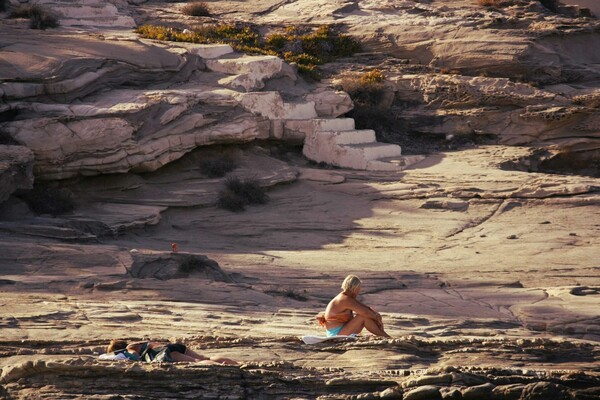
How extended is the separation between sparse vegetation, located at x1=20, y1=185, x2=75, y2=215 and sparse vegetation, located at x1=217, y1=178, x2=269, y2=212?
2446mm

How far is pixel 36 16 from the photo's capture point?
73.9ft

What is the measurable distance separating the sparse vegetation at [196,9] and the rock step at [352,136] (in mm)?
6434

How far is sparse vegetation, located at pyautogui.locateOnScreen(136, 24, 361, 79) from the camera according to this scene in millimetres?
23719

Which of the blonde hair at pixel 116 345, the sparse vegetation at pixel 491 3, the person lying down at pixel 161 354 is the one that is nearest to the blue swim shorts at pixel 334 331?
the person lying down at pixel 161 354

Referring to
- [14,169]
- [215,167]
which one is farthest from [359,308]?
[215,167]

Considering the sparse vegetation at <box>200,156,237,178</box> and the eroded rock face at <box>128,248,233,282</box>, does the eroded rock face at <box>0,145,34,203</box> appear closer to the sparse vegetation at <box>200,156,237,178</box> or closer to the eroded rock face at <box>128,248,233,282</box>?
the eroded rock face at <box>128,248,233,282</box>

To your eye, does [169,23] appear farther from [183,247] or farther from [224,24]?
[183,247]

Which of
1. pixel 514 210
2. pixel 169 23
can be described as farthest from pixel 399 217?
pixel 169 23

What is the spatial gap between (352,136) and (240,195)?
3271 millimetres

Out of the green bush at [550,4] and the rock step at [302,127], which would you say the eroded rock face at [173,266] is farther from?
the green bush at [550,4]

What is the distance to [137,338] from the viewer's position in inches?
399

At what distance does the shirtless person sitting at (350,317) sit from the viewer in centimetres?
1050

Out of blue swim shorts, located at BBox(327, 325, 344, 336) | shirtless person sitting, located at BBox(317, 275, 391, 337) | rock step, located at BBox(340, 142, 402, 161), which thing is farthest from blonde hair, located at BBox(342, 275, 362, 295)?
rock step, located at BBox(340, 142, 402, 161)

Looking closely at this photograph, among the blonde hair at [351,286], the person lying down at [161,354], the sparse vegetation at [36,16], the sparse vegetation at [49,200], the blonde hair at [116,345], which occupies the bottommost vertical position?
the sparse vegetation at [49,200]
